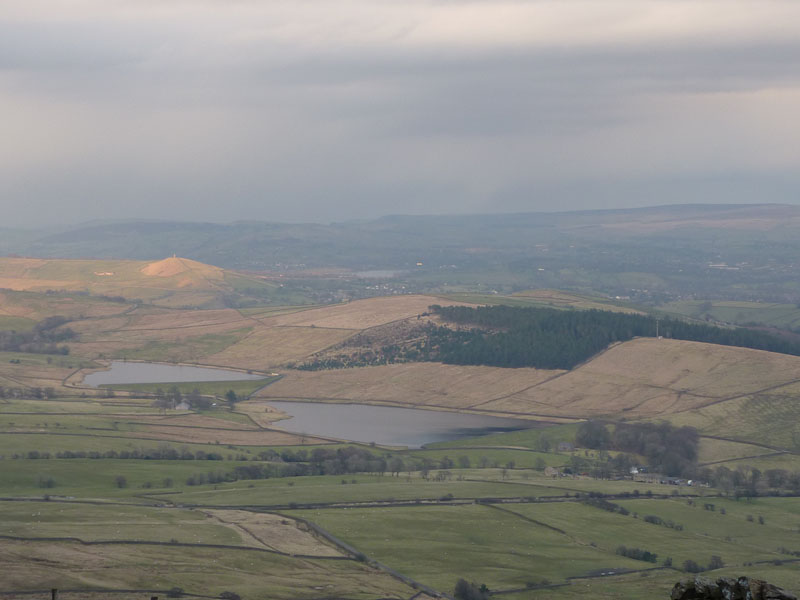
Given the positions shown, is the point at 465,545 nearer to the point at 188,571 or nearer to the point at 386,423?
the point at 188,571

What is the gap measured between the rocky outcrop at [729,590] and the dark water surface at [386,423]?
121m

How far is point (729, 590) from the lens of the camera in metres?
19.3

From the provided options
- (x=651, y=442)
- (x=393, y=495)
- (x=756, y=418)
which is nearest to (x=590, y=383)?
(x=756, y=418)

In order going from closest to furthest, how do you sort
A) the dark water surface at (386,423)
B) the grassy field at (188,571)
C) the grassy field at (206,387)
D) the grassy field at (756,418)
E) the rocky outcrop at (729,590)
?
the rocky outcrop at (729,590) < the grassy field at (188,571) < the grassy field at (756,418) < the dark water surface at (386,423) < the grassy field at (206,387)

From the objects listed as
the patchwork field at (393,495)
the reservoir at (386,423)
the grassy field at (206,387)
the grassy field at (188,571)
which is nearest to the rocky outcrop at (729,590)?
the grassy field at (188,571)

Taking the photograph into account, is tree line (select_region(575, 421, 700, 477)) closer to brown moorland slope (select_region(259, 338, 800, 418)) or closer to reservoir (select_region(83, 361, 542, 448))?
brown moorland slope (select_region(259, 338, 800, 418))

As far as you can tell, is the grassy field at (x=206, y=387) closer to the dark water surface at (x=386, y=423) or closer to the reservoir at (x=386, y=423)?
the reservoir at (x=386, y=423)

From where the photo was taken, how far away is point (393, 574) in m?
77.5

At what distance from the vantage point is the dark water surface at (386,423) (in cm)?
14675

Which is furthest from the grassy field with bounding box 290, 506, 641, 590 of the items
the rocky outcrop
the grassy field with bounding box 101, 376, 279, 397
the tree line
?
the grassy field with bounding box 101, 376, 279, 397

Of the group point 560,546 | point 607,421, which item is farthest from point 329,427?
point 560,546

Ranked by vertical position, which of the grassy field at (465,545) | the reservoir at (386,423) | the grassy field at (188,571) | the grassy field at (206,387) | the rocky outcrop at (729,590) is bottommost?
the reservoir at (386,423)

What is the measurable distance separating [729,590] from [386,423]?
462ft

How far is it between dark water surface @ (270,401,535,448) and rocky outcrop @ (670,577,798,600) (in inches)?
4775
